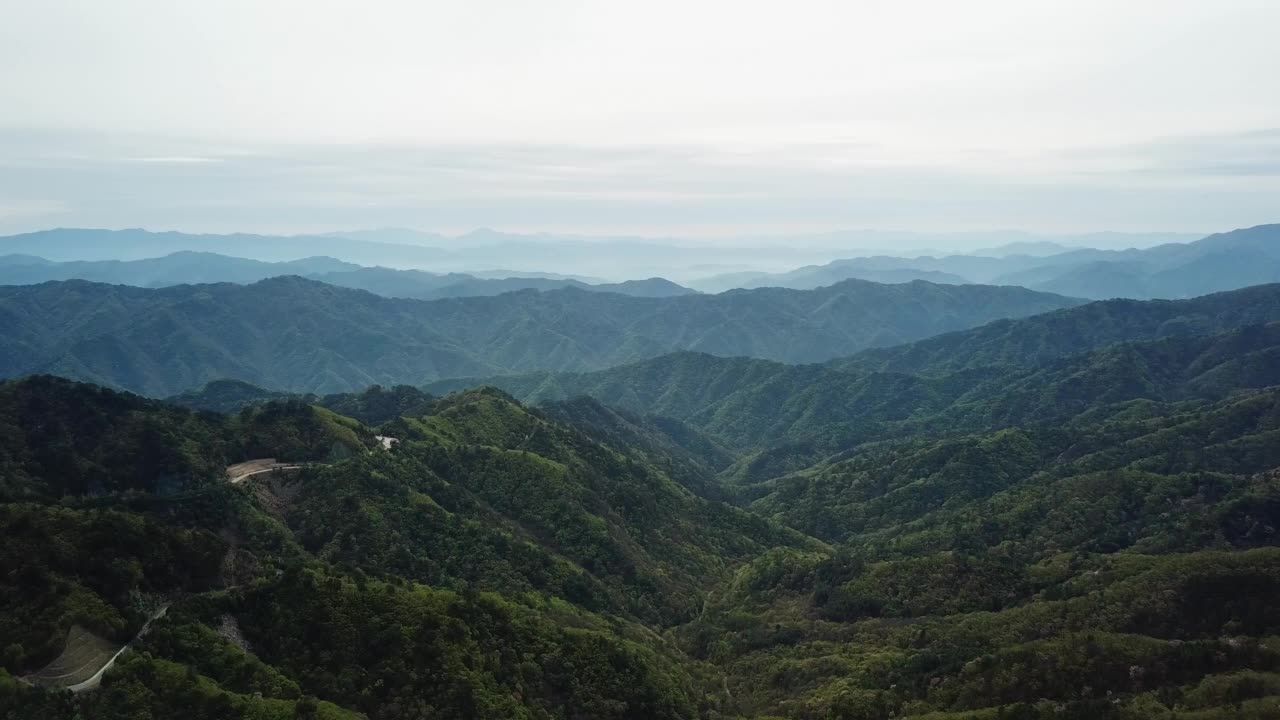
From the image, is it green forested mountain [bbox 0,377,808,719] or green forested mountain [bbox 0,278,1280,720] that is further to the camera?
green forested mountain [bbox 0,278,1280,720]

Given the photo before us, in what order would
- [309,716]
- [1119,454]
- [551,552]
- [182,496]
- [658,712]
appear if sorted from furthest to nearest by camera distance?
[1119,454], [551,552], [182,496], [658,712], [309,716]

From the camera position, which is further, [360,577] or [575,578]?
[575,578]

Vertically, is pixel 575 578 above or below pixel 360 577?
below

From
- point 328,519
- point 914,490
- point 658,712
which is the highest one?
point 328,519

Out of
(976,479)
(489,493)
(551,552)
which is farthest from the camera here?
(976,479)

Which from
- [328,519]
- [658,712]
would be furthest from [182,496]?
[658,712]

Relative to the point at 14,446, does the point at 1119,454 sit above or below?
below

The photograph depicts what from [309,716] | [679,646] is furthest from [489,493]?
[309,716]

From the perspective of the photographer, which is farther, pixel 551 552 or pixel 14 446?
pixel 551 552

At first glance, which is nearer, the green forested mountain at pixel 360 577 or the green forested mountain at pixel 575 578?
the green forested mountain at pixel 360 577

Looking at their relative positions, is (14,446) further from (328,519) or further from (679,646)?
(679,646)
